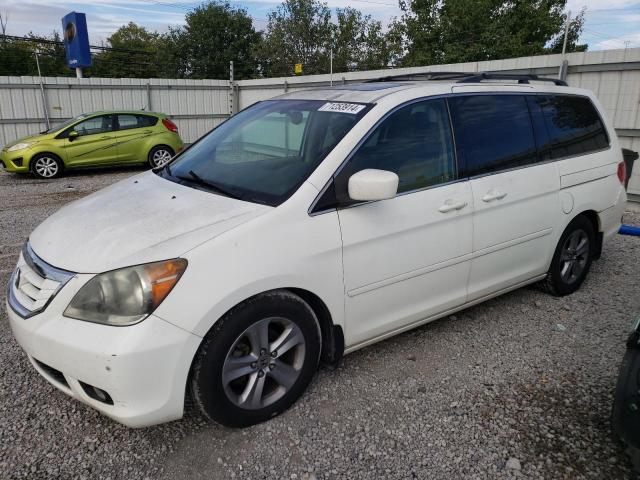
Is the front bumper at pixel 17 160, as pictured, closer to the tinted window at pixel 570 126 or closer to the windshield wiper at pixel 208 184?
the windshield wiper at pixel 208 184

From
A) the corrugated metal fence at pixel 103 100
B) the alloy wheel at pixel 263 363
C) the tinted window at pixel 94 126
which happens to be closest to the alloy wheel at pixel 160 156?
the tinted window at pixel 94 126

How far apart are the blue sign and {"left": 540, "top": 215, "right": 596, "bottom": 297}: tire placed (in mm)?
15399

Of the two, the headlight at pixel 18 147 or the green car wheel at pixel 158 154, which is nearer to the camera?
the headlight at pixel 18 147

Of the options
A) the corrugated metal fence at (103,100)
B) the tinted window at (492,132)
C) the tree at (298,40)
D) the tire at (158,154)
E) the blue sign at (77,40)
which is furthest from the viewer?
the tree at (298,40)

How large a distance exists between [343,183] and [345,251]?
37 centimetres

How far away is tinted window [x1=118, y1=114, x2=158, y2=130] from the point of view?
12.1 meters

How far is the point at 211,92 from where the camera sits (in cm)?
1716

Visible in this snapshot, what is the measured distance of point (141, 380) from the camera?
2217 millimetres

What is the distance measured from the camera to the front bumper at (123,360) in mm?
2180

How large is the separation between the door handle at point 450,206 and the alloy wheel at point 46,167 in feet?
34.0

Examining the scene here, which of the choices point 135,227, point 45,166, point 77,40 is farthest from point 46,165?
point 135,227

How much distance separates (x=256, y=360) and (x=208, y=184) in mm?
1106

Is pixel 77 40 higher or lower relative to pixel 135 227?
higher

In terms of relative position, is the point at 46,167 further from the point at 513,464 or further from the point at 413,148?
the point at 513,464
